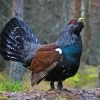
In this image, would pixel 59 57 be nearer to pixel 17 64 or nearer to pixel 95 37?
pixel 17 64

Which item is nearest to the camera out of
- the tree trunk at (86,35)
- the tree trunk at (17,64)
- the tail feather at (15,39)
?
the tail feather at (15,39)

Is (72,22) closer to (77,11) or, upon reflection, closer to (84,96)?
(84,96)

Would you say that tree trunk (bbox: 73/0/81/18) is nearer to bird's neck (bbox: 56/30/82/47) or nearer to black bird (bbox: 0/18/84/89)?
black bird (bbox: 0/18/84/89)

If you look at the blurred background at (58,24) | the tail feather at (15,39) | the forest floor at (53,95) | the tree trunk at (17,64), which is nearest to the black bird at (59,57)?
the forest floor at (53,95)

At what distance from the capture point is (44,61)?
8039 mm

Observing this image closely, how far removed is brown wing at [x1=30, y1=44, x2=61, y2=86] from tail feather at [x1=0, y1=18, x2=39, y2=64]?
2.92 ft

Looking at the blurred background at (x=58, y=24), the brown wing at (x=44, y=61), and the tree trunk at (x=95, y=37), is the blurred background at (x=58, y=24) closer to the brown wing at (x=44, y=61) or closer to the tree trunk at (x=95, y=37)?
the tree trunk at (x=95, y=37)

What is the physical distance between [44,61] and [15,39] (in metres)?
1.48

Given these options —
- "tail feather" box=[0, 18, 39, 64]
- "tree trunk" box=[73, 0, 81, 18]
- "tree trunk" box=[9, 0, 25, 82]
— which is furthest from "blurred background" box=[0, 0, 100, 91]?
"tail feather" box=[0, 18, 39, 64]

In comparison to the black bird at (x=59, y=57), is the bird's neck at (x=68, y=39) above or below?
above

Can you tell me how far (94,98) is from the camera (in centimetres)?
801

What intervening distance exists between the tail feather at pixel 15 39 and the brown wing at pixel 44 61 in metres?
0.89

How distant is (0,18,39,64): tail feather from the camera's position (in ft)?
30.0

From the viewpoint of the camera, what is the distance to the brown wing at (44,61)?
789 centimetres
